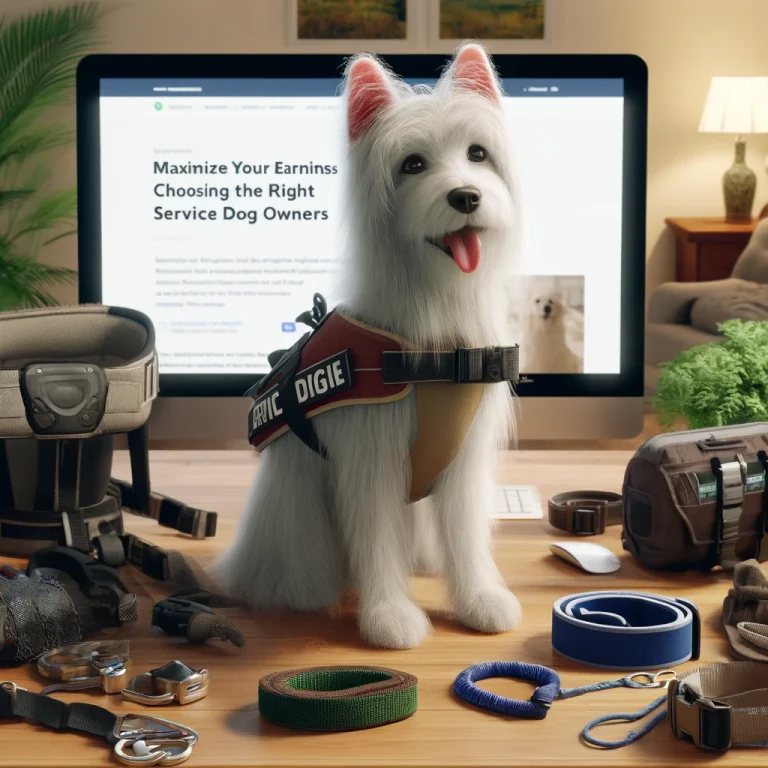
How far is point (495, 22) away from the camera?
15.3ft

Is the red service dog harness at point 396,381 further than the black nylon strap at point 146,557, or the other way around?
the black nylon strap at point 146,557

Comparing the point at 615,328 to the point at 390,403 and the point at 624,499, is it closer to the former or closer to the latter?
the point at 624,499

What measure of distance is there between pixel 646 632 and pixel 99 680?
1.28 ft

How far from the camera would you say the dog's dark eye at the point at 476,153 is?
0.84m

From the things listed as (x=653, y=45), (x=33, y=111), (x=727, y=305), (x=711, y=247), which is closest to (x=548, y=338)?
(x=727, y=305)

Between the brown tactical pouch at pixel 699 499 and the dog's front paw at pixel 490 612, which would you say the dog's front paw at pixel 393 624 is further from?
the brown tactical pouch at pixel 699 499

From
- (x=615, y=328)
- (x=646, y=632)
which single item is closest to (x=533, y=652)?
(x=646, y=632)

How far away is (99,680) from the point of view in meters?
0.73

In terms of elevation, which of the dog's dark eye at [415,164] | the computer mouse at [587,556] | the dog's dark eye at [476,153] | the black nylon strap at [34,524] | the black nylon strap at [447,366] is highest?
the dog's dark eye at [476,153]

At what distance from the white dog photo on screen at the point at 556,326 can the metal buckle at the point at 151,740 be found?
68cm

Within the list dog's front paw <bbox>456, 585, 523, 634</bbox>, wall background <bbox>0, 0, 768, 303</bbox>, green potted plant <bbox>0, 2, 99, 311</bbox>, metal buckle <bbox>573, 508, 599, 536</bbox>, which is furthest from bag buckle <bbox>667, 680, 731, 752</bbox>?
wall background <bbox>0, 0, 768, 303</bbox>

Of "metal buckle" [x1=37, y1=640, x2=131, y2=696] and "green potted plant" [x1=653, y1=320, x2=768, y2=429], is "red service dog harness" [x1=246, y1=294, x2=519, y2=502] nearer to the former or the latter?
"metal buckle" [x1=37, y1=640, x2=131, y2=696]

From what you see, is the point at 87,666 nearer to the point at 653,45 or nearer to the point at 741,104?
the point at 741,104

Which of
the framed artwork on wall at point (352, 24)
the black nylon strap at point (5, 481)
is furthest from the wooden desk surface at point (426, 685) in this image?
the framed artwork on wall at point (352, 24)
